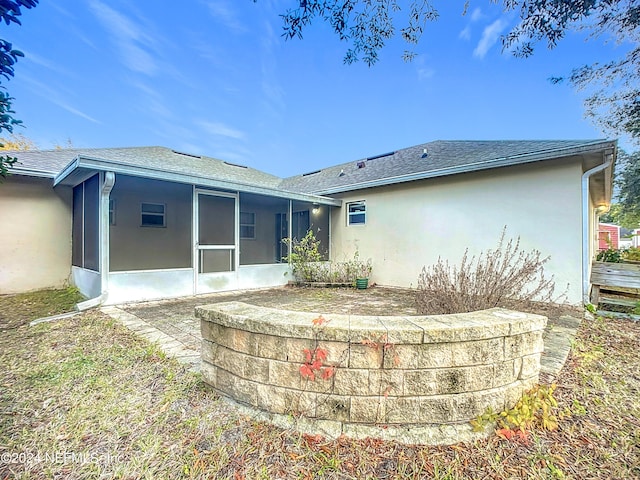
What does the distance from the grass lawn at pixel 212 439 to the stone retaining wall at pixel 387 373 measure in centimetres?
11

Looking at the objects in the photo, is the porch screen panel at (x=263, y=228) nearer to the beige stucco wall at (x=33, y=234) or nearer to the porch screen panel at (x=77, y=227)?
the porch screen panel at (x=77, y=227)

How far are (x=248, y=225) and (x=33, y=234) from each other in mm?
5039

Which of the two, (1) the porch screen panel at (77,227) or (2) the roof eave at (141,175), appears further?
(1) the porch screen panel at (77,227)

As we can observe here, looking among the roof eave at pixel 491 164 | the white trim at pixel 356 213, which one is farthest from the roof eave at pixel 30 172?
the white trim at pixel 356 213

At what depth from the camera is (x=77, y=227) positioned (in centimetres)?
683

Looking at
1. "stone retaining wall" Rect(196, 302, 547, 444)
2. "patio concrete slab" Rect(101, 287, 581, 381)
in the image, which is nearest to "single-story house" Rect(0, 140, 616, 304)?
"patio concrete slab" Rect(101, 287, 581, 381)

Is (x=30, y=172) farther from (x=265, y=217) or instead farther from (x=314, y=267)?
(x=314, y=267)

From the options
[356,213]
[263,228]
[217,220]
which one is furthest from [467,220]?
[217,220]

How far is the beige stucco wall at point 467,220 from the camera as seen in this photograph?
5551mm

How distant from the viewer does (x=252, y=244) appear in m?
8.52

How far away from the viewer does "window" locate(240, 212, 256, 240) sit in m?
8.61

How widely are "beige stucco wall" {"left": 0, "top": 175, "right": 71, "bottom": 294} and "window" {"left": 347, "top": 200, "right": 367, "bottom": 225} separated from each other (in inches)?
300

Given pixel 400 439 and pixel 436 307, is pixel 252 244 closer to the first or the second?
pixel 436 307

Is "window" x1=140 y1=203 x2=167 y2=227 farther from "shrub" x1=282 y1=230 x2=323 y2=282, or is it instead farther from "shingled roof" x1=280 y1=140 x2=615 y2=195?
A: "shingled roof" x1=280 y1=140 x2=615 y2=195
